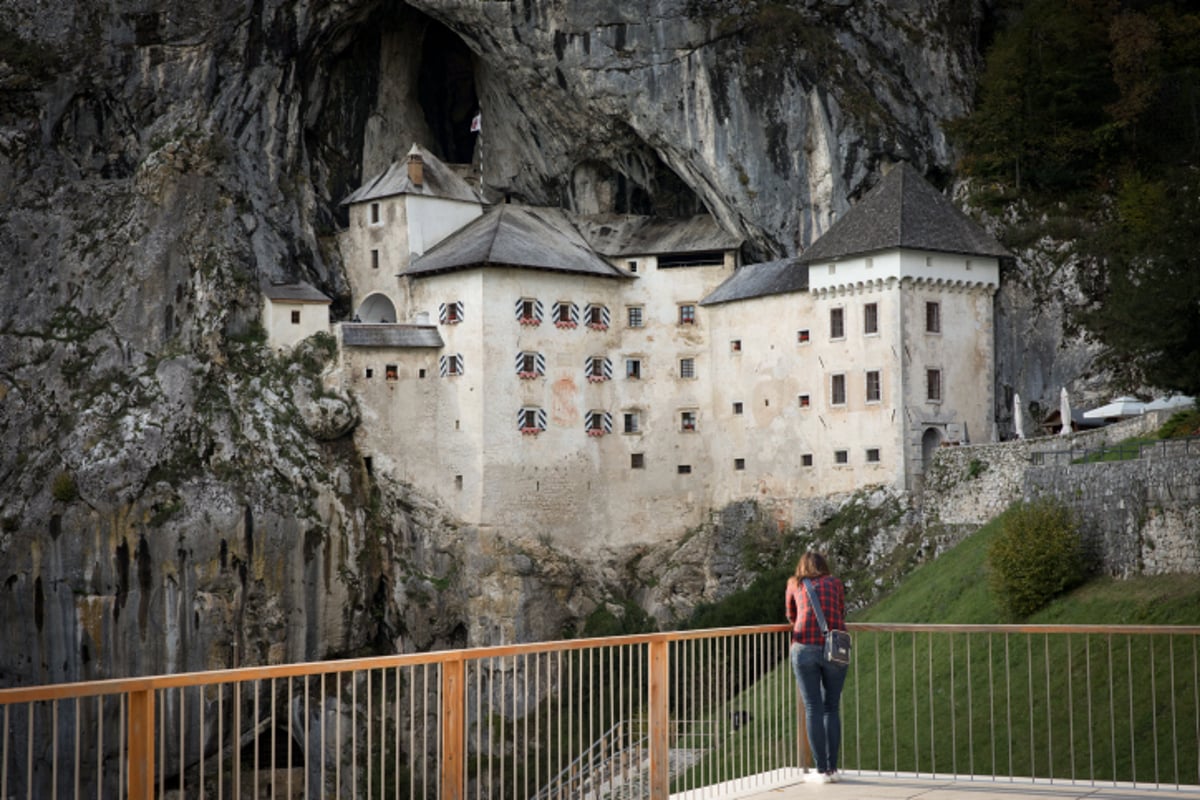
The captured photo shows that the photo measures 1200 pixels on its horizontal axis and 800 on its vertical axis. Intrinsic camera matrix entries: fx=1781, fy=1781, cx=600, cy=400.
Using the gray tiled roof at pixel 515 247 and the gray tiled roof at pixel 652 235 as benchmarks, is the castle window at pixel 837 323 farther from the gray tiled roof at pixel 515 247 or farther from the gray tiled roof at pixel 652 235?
the gray tiled roof at pixel 515 247

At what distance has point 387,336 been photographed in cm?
6462

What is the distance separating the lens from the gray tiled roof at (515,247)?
6406 cm

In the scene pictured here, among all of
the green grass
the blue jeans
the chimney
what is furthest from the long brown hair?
the chimney

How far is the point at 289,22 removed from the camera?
68438 mm

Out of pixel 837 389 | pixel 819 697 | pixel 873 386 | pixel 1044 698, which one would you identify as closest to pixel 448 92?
pixel 837 389

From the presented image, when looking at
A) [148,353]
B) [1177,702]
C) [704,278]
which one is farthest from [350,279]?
[1177,702]

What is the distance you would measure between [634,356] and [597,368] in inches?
58.8

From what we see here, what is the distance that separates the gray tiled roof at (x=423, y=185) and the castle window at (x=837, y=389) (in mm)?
16840

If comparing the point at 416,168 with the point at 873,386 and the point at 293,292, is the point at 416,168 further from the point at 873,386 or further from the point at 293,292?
the point at 873,386

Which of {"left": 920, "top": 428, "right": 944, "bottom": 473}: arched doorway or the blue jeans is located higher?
{"left": 920, "top": 428, "right": 944, "bottom": 473}: arched doorway

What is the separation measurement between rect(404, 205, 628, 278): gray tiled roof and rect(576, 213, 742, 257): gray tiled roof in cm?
71

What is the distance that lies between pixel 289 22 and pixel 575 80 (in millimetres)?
11403

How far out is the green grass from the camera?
29.4 m

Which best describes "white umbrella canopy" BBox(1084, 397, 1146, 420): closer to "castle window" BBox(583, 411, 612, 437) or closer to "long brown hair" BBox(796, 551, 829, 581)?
"castle window" BBox(583, 411, 612, 437)
